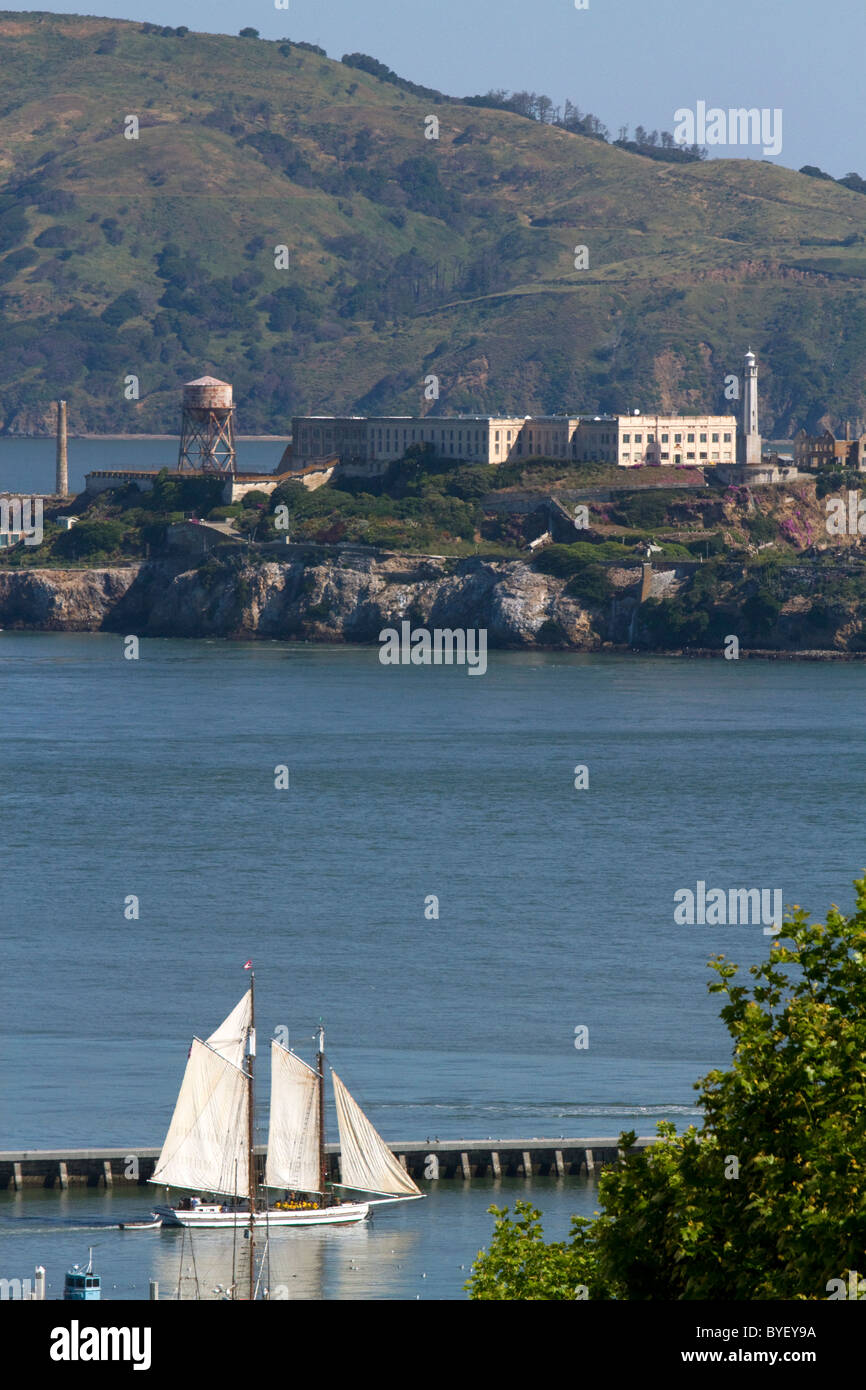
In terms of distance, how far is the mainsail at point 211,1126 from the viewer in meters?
33.8

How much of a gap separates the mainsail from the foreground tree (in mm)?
18192

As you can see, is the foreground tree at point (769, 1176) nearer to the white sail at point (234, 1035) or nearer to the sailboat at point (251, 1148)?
the sailboat at point (251, 1148)

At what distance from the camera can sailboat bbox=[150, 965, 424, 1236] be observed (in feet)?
111

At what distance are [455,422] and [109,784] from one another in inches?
3425

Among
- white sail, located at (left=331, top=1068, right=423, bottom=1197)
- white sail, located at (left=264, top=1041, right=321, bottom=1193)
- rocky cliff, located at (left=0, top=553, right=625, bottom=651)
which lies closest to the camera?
white sail, located at (left=331, top=1068, right=423, bottom=1197)

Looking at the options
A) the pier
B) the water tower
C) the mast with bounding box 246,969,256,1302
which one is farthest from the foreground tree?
the water tower

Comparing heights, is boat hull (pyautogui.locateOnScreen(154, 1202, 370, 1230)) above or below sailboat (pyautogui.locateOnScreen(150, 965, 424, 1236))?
below

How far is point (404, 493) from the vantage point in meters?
158

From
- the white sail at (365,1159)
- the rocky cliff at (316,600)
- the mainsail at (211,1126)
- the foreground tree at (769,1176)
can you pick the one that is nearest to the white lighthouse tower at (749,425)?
the rocky cliff at (316,600)

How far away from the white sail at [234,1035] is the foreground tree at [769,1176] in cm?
1946

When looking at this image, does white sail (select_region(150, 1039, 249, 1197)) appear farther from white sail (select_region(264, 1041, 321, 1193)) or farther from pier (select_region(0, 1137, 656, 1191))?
pier (select_region(0, 1137, 656, 1191))

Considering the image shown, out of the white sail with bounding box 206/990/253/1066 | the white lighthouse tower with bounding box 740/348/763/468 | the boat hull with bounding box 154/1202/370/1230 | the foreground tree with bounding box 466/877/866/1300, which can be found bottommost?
the boat hull with bounding box 154/1202/370/1230
